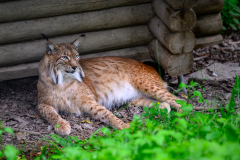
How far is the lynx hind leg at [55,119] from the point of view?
331 centimetres

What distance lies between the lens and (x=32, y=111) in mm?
3941

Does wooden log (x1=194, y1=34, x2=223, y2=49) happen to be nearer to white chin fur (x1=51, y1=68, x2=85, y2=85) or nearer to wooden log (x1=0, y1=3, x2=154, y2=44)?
wooden log (x1=0, y1=3, x2=154, y2=44)

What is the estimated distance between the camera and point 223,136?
2289 millimetres

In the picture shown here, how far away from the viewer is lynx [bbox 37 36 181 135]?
3584mm

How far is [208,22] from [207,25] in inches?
2.1

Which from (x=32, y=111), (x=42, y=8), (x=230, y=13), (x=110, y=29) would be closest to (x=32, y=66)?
(x=32, y=111)

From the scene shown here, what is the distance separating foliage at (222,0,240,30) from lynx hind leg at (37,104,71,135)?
14.1 ft

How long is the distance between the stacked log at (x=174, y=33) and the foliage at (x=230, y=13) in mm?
2499

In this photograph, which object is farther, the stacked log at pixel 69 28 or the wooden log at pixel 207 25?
the wooden log at pixel 207 25

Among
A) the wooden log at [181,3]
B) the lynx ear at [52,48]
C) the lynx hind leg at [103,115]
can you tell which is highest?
the wooden log at [181,3]

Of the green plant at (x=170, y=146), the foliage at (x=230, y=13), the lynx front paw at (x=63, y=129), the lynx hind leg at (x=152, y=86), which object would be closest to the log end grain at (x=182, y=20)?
the lynx hind leg at (x=152, y=86)

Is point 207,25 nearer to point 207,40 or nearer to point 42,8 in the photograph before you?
point 207,40

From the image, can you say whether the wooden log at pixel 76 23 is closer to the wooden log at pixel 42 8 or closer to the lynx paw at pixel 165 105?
the wooden log at pixel 42 8

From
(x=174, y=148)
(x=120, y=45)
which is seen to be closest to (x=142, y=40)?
(x=120, y=45)
